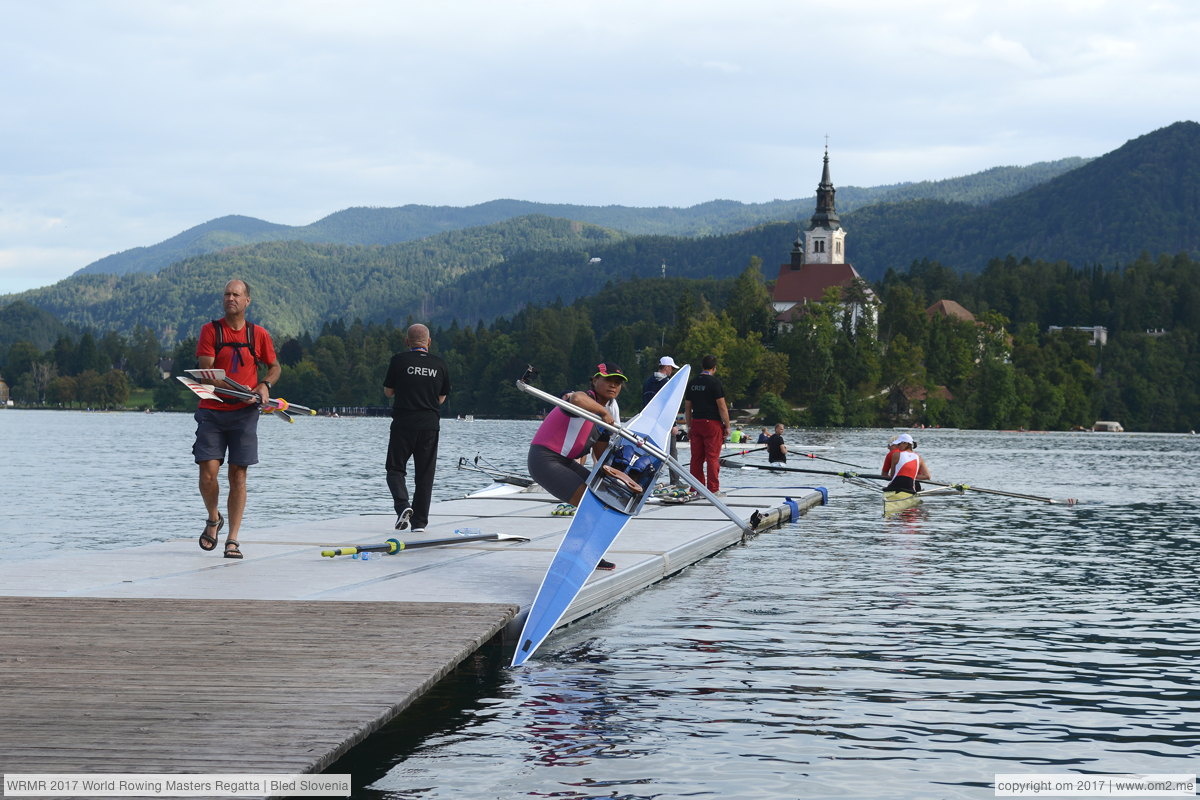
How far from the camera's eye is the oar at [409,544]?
48.8 feet

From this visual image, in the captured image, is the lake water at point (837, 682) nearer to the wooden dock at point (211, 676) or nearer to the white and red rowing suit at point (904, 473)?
the wooden dock at point (211, 676)

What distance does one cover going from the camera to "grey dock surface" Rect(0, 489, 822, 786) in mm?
7160

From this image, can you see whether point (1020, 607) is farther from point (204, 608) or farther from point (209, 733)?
point (209, 733)

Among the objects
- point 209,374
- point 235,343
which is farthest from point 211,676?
point 235,343

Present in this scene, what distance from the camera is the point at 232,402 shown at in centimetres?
1360

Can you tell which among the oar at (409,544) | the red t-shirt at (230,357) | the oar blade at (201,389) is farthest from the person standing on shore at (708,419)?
the oar blade at (201,389)

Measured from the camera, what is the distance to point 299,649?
9688mm

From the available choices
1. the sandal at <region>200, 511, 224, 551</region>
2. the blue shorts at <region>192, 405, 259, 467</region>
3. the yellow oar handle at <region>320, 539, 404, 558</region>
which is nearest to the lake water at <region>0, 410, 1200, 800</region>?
the yellow oar handle at <region>320, 539, 404, 558</region>

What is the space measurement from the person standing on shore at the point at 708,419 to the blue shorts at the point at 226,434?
417 inches

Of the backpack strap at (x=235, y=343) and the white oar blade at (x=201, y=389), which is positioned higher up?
the backpack strap at (x=235, y=343)

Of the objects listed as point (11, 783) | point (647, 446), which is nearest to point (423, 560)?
point (647, 446)

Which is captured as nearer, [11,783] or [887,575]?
[11,783]

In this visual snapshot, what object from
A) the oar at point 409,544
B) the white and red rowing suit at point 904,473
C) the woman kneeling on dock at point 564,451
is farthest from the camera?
the white and red rowing suit at point 904,473

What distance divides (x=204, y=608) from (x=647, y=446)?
4.49 meters
